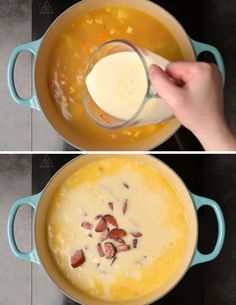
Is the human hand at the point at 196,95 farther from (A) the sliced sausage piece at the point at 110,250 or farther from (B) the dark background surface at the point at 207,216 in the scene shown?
(A) the sliced sausage piece at the point at 110,250

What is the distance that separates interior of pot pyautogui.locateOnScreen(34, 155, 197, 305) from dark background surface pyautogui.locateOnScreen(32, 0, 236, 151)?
4cm

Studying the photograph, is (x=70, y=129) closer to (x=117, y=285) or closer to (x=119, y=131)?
(x=119, y=131)

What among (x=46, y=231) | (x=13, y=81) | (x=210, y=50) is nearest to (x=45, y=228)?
(x=46, y=231)

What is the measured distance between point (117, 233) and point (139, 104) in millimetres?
168

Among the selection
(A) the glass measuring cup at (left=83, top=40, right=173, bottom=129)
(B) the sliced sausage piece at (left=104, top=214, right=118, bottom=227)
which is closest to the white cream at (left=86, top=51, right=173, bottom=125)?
(A) the glass measuring cup at (left=83, top=40, right=173, bottom=129)

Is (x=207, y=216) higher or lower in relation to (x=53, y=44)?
lower

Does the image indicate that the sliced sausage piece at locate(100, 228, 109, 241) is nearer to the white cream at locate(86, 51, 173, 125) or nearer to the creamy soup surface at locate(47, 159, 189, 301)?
the creamy soup surface at locate(47, 159, 189, 301)

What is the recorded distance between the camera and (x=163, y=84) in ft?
1.58

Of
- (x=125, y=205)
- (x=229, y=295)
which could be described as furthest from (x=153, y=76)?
(x=229, y=295)

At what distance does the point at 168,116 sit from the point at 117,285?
213 mm

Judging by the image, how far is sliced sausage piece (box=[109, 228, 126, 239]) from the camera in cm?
58

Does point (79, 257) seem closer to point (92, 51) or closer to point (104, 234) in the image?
point (104, 234)

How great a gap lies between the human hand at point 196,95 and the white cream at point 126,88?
15 mm

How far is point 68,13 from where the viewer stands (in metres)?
0.54
